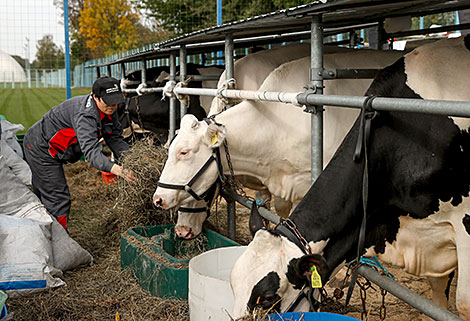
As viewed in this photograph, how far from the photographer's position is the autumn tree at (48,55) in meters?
13.2

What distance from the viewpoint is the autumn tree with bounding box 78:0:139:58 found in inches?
936

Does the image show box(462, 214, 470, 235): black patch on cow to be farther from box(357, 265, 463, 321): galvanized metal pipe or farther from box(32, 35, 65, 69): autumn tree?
box(32, 35, 65, 69): autumn tree

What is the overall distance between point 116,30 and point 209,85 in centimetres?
1937

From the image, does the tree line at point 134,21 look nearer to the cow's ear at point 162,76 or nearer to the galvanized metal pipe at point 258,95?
the cow's ear at point 162,76

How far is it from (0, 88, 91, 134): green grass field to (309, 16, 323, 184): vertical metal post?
9.30m

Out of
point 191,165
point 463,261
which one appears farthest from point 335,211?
point 191,165

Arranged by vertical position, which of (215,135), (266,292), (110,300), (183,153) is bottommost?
(110,300)

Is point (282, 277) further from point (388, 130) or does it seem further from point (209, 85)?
point (209, 85)

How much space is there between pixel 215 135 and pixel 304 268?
157 centimetres

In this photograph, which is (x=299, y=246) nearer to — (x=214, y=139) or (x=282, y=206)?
(x=214, y=139)

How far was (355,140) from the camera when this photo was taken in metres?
2.61

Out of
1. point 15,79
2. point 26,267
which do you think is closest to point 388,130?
point 26,267

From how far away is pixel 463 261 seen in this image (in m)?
2.48

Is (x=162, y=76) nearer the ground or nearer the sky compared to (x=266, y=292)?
nearer the sky
